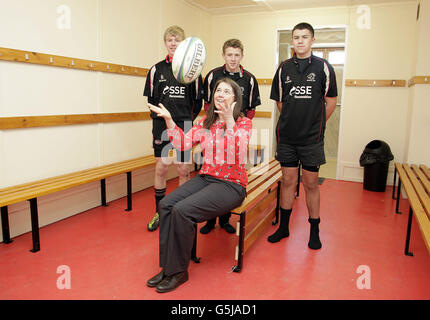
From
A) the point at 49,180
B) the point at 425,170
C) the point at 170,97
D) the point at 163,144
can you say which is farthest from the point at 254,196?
the point at 425,170

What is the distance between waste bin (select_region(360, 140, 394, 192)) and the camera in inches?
175

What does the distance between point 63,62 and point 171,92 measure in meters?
0.98

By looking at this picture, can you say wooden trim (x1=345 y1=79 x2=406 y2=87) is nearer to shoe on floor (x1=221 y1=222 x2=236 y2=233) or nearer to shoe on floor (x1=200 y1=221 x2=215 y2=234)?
shoe on floor (x1=221 y1=222 x2=236 y2=233)

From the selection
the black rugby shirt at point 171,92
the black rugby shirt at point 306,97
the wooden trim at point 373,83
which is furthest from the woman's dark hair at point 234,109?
the wooden trim at point 373,83

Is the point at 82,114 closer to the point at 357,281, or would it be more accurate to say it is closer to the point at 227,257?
the point at 227,257

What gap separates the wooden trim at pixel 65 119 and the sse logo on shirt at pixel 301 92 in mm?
1926

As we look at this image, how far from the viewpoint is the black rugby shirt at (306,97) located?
8.35 feet

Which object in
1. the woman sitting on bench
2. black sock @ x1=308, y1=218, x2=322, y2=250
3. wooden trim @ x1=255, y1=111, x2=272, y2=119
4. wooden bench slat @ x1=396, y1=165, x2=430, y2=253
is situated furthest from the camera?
wooden trim @ x1=255, y1=111, x2=272, y2=119

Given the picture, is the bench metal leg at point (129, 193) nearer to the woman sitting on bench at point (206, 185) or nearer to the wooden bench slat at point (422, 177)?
the woman sitting on bench at point (206, 185)

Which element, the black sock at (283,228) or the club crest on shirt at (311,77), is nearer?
the club crest on shirt at (311,77)

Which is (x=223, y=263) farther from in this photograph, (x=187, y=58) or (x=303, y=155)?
(x=187, y=58)

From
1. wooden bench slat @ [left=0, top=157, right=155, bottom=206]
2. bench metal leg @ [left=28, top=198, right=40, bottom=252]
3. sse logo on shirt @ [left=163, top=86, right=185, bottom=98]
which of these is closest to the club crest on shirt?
sse logo on shirt @ [left=163, top=86, right=185, bottom=98]

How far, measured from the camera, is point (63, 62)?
9.78 feet

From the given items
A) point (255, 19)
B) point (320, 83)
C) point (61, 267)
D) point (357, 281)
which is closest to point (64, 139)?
point (61, 267)
